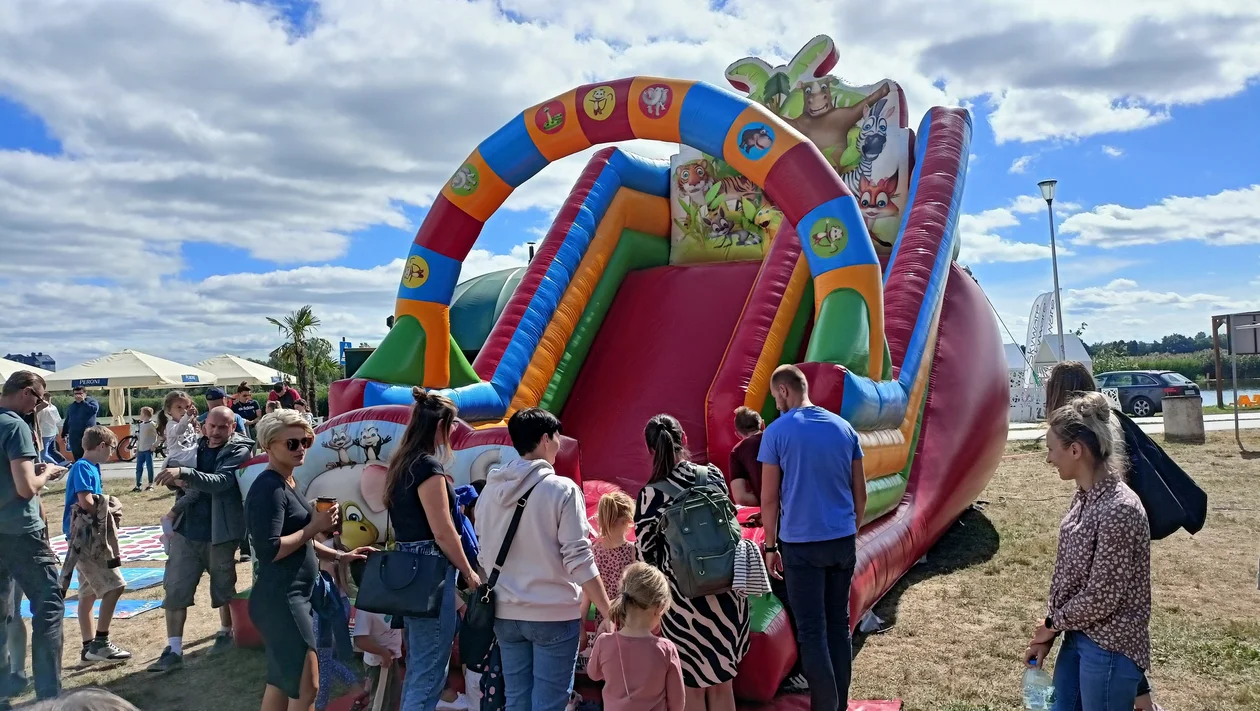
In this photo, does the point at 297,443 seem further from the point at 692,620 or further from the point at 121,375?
the point at 121,375

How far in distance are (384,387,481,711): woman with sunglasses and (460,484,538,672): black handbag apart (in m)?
0.20

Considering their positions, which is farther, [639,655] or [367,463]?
[367,463]

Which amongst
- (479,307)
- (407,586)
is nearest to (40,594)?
(407,586)

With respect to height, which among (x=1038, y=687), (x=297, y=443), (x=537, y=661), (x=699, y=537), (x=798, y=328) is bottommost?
(x=1038, y=687)

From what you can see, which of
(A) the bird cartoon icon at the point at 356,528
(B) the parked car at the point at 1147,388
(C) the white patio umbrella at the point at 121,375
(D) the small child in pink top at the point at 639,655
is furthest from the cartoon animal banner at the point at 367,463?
(C) the white patio umbrella at the point at 121,375

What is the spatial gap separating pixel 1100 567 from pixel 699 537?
1.16 metres

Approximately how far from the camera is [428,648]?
2.88 m

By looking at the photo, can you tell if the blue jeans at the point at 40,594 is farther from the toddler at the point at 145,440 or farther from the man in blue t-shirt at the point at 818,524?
the toddler at the point at 145,440

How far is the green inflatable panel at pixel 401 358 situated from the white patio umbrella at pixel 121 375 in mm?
15934

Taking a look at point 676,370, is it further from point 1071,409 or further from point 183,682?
point 1071,409

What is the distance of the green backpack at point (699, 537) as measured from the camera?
287 cm

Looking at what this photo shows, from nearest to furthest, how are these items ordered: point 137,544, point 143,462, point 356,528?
point 356,528
point 137,544
point 143,462

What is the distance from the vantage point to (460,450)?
3.88 m

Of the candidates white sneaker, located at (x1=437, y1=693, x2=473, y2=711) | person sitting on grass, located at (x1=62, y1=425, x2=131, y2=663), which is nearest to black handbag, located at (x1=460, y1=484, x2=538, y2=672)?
white sneaker, located at (x1=437, y1=693, x2=473, y2=711)
